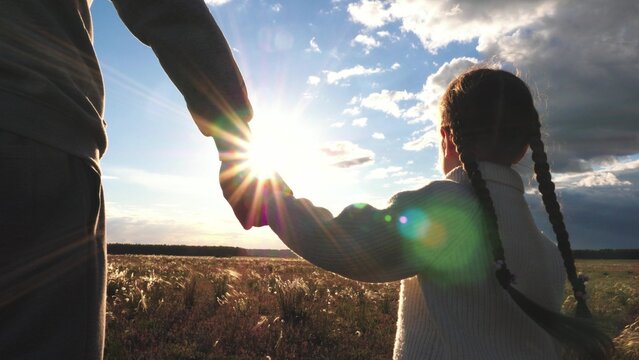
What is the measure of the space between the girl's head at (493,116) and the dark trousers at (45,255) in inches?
55.5

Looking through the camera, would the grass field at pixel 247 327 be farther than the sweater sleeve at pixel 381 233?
Yes

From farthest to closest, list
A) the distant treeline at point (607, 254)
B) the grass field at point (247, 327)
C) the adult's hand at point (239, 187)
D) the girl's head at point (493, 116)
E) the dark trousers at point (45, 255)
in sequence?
1. the distant treeline at point (607, 254)
2. the grass field at point (247, 327)
3. the girl's head at point (493, 116)
4. the adult's hand at point (239, 187)
5. the dark trousers at point (45, 255)

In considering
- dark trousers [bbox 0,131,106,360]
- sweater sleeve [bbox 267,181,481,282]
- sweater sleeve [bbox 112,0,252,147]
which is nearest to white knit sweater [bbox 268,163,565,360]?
sweater sleeve [bbox 267,181,481,282]

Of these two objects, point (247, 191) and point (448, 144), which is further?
point (448, 144)

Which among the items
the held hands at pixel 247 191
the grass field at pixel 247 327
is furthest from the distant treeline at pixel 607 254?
the held hands at pixel 247 191

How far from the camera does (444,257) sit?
165 cm

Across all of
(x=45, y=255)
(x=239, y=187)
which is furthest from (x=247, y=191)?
(x=45, y=255)

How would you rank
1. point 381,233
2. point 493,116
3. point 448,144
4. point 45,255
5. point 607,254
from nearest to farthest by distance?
point 45,255 → point 381,233 → point 493,116 → point 448,144 → point 607,254

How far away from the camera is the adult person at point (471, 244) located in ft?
5.09

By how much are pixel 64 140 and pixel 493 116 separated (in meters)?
1.55

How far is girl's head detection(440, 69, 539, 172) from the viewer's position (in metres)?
1.90

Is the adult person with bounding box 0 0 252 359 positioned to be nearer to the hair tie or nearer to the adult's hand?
the adult's hand

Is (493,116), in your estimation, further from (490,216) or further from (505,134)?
(490,216)

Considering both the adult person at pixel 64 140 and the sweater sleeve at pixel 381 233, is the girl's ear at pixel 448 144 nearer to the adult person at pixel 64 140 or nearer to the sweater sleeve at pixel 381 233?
the sweater sleeve at pixel 381 233
